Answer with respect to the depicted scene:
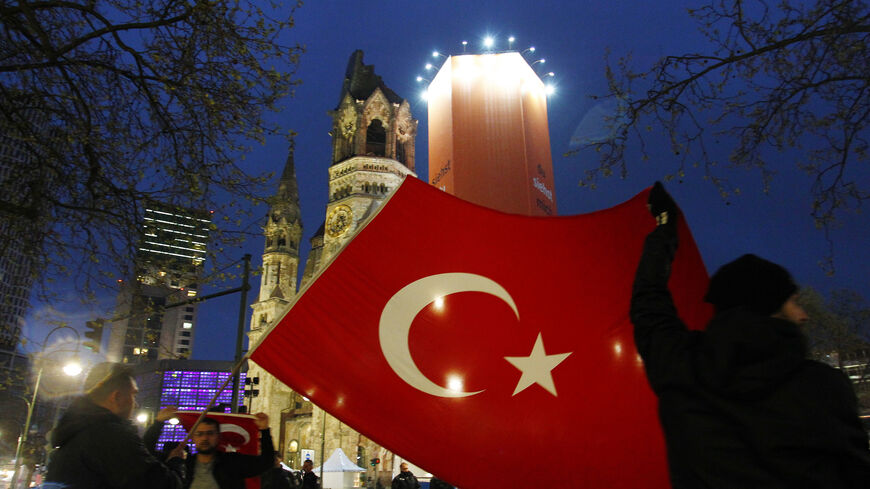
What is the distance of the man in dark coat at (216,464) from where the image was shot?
427cm

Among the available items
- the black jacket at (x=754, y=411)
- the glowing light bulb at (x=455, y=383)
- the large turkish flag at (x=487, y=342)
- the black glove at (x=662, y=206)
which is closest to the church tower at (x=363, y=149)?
the large turkish flag at (x=487, y=342)

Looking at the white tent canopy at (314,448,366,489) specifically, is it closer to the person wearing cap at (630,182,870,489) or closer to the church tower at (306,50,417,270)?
the church tower at (306,50,417,270)

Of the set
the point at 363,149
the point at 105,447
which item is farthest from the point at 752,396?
the point at 363,149

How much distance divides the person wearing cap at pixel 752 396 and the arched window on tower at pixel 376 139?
196ft

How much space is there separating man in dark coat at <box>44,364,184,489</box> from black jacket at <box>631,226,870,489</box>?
2573 millimetres

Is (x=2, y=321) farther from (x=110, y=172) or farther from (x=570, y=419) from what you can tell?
(x=570, y=419)

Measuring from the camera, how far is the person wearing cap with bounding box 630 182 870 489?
1554mm

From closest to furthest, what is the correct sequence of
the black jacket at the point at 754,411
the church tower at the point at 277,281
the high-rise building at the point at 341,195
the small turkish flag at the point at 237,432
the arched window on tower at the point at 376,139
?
the black jacket at the point at 754,411 → the small turkish flag at the point at 237,432 → the high-rise building at the point at 341,195 → the church tower at the point at 277,281 → the arched window on tower at the point at 376,139

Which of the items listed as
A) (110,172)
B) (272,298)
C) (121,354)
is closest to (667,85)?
(110,172)

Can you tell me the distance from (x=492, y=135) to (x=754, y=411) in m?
32.2

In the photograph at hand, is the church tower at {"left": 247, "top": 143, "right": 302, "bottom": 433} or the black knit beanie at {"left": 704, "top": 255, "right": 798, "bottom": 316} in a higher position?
the church tower at {"left": 247, "top": 143, "right": 302, "bottom": 433}

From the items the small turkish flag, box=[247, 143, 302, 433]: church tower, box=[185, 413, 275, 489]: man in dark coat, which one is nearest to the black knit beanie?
box=[185, 413, 275, 489]: man in dark coat

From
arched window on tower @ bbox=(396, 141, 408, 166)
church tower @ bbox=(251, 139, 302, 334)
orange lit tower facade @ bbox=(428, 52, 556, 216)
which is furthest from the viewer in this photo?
church tower @ bbox=(251, 139, 302, 334)

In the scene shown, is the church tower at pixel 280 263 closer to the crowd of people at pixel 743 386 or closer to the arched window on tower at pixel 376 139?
the arched window on tower at pixel 376 139
